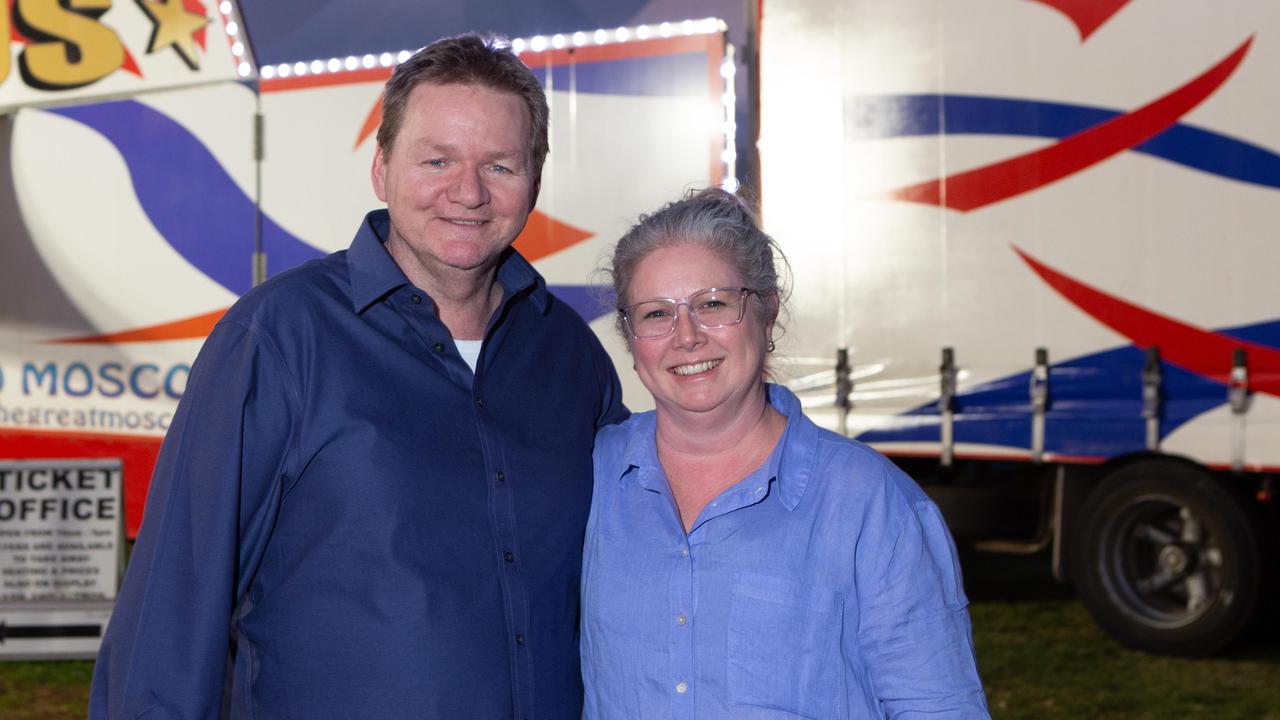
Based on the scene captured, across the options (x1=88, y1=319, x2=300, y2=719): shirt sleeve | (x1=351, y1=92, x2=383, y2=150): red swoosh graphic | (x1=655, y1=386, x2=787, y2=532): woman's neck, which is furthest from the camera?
(x1=351, y1=92, x2=383, y2=150): red swoosh graphic

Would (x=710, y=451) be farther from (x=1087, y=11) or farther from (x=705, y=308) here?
(x=1087, y=11)

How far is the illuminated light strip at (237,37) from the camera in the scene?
22.0 ft

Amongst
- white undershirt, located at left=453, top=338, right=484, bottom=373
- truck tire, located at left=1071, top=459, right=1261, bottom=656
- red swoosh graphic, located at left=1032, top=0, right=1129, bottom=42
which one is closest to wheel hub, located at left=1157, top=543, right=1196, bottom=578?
truck tire, located at left=1071, top=459, right=1261, bottom=656

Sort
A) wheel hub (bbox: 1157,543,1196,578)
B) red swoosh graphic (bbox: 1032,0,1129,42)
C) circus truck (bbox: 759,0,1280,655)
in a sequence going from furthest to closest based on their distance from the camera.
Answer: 1. wheel hub (bbox: 1157,543,1196,578)
2. red swoosh graphic (bbox: 1032,0,1129,42)
3. circus truck (bbox: 759,0,1280,655)

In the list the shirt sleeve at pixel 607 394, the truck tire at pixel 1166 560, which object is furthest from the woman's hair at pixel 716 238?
the truck tire at pixel 1166 560

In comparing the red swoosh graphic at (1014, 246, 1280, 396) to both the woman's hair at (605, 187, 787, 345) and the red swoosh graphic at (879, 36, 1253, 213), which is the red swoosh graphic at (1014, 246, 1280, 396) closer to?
the red swoosh graphic at (879, 36, 1253, 213)

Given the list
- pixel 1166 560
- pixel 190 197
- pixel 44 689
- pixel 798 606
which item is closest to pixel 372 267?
pixel 798 606

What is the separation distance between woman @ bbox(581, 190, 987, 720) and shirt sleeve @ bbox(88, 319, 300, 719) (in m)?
0.57

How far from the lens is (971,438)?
612 centimetres

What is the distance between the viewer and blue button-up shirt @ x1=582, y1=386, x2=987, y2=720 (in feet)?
6.22

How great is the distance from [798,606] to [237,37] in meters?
5.74

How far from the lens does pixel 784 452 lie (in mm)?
2043

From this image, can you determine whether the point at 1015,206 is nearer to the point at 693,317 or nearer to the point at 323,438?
the point at 693,317

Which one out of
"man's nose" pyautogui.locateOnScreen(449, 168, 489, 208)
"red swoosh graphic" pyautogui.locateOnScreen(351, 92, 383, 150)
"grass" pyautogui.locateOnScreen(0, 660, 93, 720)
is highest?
"red swoosh graphic" pyautogui.locateOnScreen(351, 92, 383, 150)
